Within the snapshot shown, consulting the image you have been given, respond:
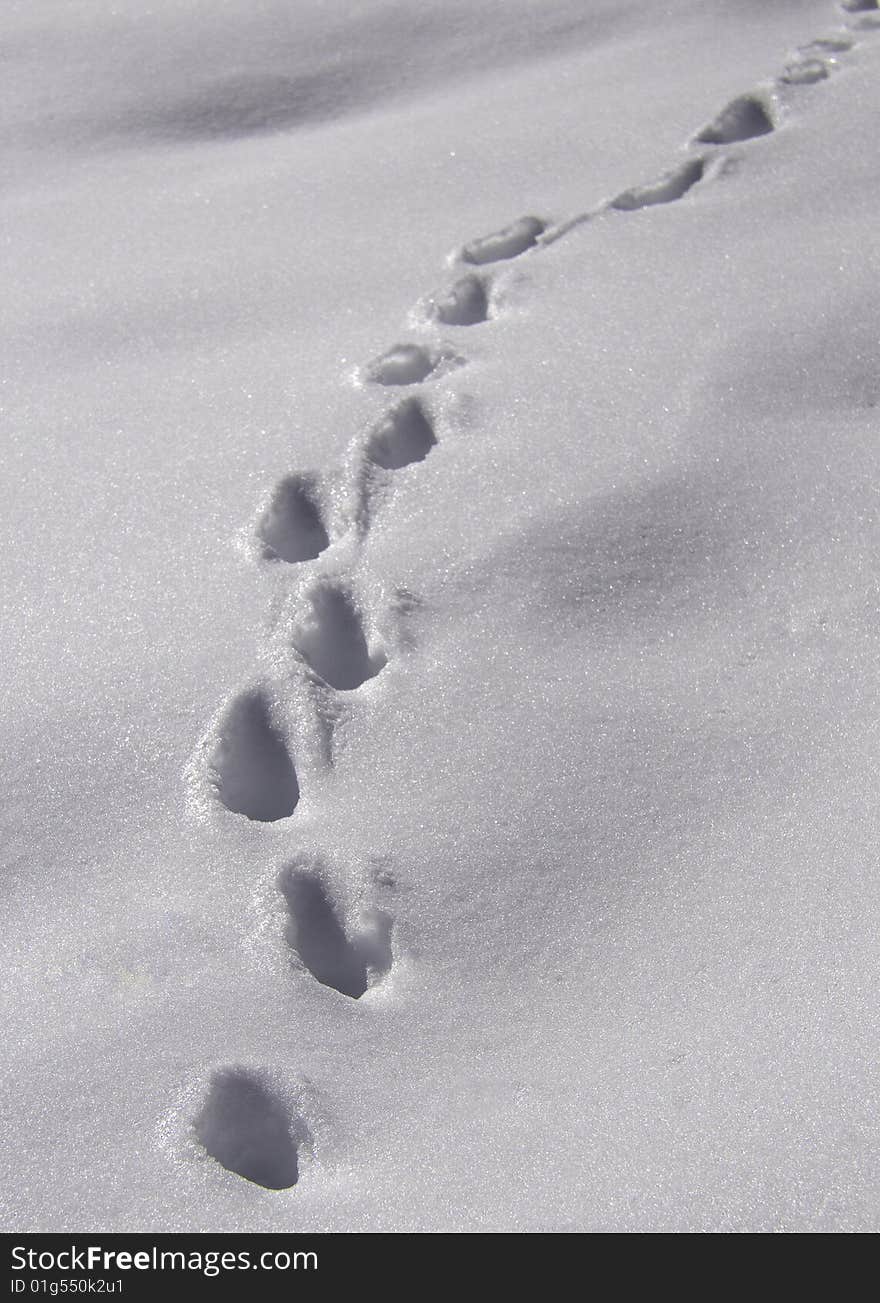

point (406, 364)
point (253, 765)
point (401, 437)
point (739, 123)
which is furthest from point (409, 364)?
point (739, 123)

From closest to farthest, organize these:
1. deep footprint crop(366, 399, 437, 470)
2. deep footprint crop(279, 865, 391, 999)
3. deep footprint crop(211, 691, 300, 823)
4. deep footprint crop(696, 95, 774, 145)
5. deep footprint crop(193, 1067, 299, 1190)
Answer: deep footprint crop(193, 1067, 299, 1190)
deep footprint crop(279, 865, 391, 999)
deep footprint crop(211, 691, 300, 823)
deep footprint crop(366, 399, 437, 470)
deep footprint crop(696, 95, 774, 145)

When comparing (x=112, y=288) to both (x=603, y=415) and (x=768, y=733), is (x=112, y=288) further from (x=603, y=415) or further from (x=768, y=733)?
(x=768, y=733)

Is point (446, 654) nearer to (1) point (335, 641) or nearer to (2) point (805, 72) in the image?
(1) point (335, 641)

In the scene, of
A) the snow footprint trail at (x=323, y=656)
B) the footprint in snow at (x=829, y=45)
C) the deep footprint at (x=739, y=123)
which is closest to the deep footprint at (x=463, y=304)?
the snow footprint trail at (x=323, y=656)

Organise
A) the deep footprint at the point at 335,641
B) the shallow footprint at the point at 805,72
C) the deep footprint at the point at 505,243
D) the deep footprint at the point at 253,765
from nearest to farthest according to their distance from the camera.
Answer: the deep footprint at the point at 253,765
the deep footprint at the point at 335,641
the deep footprint at the point at 505,243
the shallow footprint at the point at 805,72

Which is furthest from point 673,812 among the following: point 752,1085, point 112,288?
point 112,288

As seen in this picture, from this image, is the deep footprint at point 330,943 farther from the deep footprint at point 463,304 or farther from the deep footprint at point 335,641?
the deep footprint at point 463,304

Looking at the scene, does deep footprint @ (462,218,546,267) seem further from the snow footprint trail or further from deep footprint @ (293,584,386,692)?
deep footprint @ (293,584,386,692)

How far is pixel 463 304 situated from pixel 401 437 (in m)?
0.34

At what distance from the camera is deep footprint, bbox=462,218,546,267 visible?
208 centimetres

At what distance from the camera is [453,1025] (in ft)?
3.83

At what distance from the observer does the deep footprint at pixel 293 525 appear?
5.32 feet

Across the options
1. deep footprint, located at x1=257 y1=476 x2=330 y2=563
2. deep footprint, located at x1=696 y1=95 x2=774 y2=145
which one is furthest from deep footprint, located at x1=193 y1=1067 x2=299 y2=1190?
deep footprint, located at x1=696 y1=95 x2=774 y2=145

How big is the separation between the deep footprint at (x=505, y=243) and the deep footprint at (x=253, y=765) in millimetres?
957
